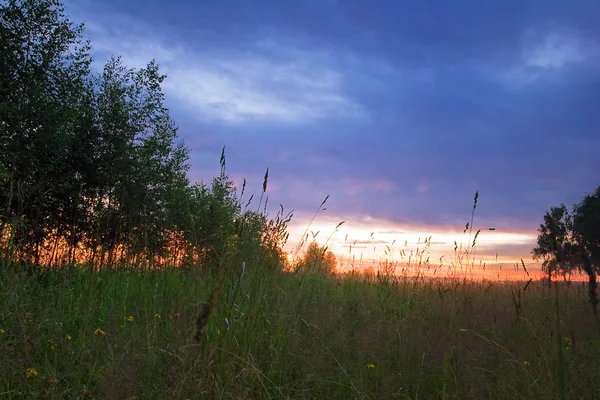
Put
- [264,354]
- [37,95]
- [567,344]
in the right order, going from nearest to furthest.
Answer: [264,354] → [567,344] → [37,95]

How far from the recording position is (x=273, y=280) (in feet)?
15.7

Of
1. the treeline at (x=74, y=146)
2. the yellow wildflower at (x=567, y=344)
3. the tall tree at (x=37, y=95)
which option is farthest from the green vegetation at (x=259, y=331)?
the tall tree at (x=37, y=95)

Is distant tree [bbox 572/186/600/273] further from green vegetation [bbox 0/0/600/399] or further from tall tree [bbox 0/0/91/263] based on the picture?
tall tree [bbox 0/0/91/263]

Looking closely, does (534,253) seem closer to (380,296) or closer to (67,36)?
(380,296)

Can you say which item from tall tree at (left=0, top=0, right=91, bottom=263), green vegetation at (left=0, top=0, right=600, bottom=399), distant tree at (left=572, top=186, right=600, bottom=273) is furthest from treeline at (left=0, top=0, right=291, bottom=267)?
distant tree at (left=572, top=186, right=600, bottom=273)

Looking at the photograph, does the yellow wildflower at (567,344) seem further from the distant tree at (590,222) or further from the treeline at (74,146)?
the distant tree at (590,222)

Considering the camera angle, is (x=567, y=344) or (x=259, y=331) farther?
(x=567, y=344)

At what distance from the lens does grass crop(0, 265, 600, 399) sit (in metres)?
3.29

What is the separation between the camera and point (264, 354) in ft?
13.0

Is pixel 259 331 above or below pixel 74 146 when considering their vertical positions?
below

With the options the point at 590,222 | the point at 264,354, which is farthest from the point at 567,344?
the point at 590,222

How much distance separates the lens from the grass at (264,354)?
10.8ft

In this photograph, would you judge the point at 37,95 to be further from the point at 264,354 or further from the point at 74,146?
the point at 264,354

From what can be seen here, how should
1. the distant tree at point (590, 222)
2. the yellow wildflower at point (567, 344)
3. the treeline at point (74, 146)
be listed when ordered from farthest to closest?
the distant tree at point (590, 222)
the treeline at point (74, 146)
the yellow wildflower at point (567, 344)
